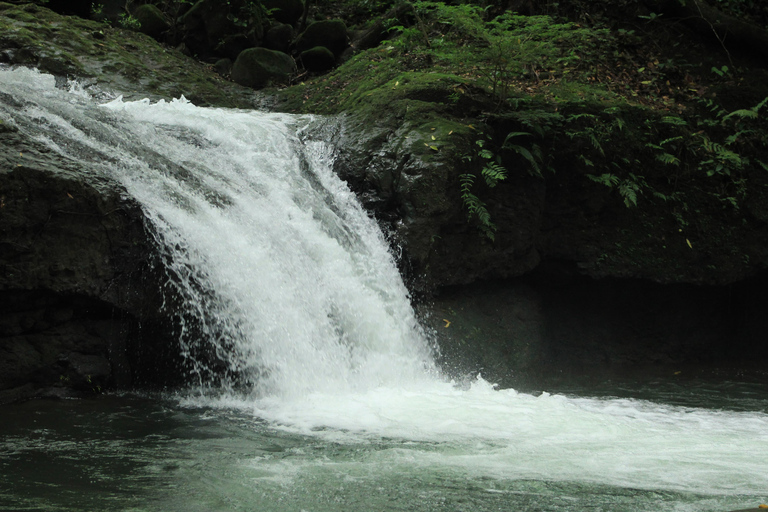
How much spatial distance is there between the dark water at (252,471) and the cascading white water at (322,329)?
0.07 metres

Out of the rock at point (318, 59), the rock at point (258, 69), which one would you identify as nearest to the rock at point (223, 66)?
the rock at point (258, 69)

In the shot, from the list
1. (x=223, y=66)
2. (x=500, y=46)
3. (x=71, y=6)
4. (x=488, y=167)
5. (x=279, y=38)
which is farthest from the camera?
(x=279, y=38)

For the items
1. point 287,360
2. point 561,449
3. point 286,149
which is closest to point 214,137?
point 286,149

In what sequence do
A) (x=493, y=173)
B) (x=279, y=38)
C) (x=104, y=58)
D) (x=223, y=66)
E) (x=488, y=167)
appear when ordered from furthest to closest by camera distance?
(x=279, y=38) → (x=223, y=66) → (x=104, y=58) → (x=488, y=167) → (x=493, y=173)

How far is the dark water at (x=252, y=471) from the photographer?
3.11m

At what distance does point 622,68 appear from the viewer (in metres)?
10.6

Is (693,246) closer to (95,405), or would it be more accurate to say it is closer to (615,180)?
(615,180)

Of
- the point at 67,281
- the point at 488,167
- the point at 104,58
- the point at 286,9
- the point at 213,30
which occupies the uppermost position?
the point at 286,9

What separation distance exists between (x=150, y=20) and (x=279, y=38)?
279cm

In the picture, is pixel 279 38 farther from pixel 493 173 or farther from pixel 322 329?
pixel 322 329

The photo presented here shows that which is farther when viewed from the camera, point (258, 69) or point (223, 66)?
point (223, 66)

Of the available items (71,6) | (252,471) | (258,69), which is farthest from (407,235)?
(71,6)

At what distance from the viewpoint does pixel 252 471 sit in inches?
142

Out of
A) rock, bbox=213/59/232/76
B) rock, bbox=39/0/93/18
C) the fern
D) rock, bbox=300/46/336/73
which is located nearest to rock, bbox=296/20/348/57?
rock, bbox=300/46/336/73
